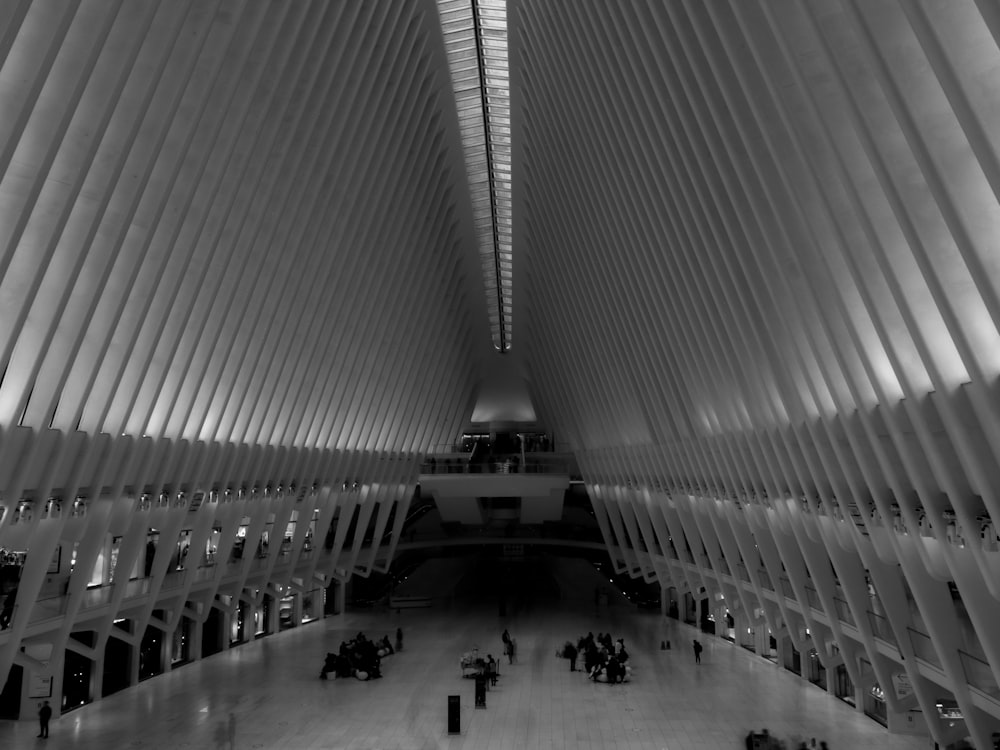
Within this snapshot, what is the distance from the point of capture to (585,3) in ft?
53.2

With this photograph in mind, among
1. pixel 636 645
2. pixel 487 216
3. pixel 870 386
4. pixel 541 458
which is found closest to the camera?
pixel 870 386

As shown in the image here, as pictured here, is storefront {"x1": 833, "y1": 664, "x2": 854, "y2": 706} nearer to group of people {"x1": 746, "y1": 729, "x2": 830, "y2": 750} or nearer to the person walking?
group of people {"x1": 746, "y1": 729, "x2": 830, "y2": 750}

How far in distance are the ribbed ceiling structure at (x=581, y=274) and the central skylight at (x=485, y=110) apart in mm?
602

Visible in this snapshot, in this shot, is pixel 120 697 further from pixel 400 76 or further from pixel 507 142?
pixel 507 142

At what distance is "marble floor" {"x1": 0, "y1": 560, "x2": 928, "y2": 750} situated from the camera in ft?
61.0

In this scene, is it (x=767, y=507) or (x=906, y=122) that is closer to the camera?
(x=906, y=122)

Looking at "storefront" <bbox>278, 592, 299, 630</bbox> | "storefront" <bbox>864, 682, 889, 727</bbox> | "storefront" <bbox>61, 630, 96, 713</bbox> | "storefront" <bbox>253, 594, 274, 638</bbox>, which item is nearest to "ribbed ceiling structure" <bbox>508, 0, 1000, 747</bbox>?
"storefront" <bbox>864, 682, 889, 727</bbox>

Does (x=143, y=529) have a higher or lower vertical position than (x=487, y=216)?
lower

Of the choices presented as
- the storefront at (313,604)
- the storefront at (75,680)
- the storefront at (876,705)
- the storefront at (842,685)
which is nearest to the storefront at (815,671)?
the storefront at (842,685)

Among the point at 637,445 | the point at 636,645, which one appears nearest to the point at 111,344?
the point at 637,445

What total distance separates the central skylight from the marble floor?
16.0 meters

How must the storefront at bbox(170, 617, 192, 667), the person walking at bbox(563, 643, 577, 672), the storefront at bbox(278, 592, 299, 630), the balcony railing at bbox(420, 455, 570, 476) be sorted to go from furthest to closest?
the balcony railing at bbox(420, 455, 570, 476)
the storefront at bbox(278, 592, 299, 630)
the storefront at bbox(170, 617, 192, 667)
the person walking at bbox(563, 643, 577, 672)

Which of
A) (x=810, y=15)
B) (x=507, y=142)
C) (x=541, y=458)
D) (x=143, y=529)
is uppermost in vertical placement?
(x=507, y=142)

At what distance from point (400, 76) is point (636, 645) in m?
21.5
